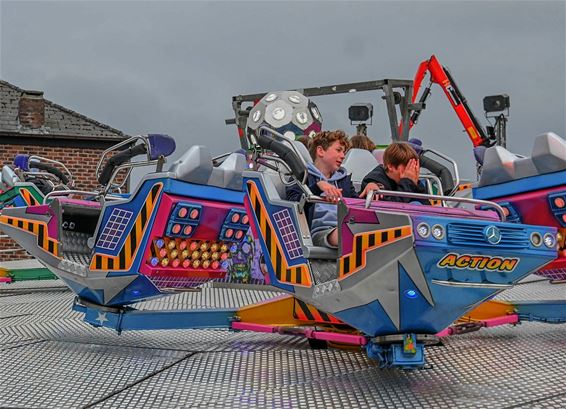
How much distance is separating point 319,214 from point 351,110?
27.5 feet

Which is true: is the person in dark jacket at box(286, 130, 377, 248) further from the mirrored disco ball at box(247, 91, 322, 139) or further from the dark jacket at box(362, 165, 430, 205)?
the mirrored disco ball at box(247, 91, 322, 139)

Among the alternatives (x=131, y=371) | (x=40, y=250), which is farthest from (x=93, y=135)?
(x=131, y=371)

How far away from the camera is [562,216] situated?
3654mm

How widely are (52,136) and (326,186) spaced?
488 inches

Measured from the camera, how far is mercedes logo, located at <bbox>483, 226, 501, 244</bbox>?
99.9 inches

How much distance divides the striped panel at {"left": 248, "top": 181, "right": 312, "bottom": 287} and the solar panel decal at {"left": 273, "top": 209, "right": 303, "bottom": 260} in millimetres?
41

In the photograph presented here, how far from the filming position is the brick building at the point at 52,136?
46.8 ft

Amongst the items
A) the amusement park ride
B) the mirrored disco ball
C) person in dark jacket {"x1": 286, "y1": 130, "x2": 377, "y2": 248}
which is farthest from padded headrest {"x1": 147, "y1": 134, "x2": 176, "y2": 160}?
the mirrored disco ball

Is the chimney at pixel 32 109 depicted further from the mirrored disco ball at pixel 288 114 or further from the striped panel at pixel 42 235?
the striped panel at pixel 42 235

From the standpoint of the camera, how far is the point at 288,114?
377 inches

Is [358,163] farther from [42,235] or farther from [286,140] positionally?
[42,235]

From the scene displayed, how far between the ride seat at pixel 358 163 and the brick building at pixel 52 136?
10.7 meters

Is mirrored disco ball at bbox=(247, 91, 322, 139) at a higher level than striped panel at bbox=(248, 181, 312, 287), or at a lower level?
higher

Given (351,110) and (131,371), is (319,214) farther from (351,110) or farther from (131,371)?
(351,110)
